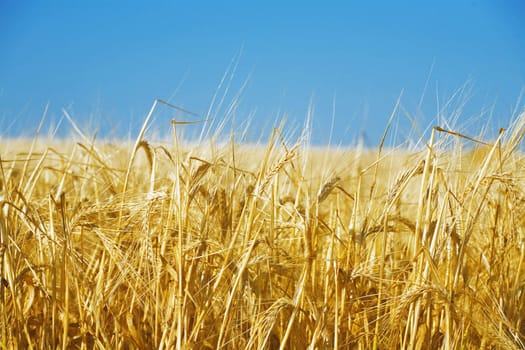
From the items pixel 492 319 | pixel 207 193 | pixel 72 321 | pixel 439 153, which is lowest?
pixel 72 321

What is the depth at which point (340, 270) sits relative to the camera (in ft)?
4.50

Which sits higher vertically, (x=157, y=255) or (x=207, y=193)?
(x=207, y=193)

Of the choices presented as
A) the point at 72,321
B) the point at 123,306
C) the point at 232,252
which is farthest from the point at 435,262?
the point at 72,321

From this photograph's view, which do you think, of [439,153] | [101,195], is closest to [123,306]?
[101,195]

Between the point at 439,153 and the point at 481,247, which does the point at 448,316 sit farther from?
the point at 481,247

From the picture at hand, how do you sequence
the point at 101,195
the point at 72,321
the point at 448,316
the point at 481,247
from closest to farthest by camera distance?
the point at 448,316 < the point at 72,321 < the point at 481,247 < the point at 101,195

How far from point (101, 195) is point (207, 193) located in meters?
0.74

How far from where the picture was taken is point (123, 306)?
148 cm

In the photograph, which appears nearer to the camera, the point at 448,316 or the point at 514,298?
the point at 448,316

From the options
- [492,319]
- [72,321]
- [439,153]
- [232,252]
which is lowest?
[72,321]

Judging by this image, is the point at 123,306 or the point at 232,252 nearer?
the point at 232,252

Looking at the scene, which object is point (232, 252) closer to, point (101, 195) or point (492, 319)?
point (492, 319)

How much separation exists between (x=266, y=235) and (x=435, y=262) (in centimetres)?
39

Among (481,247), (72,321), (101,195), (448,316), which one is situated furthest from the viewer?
(101,195)
